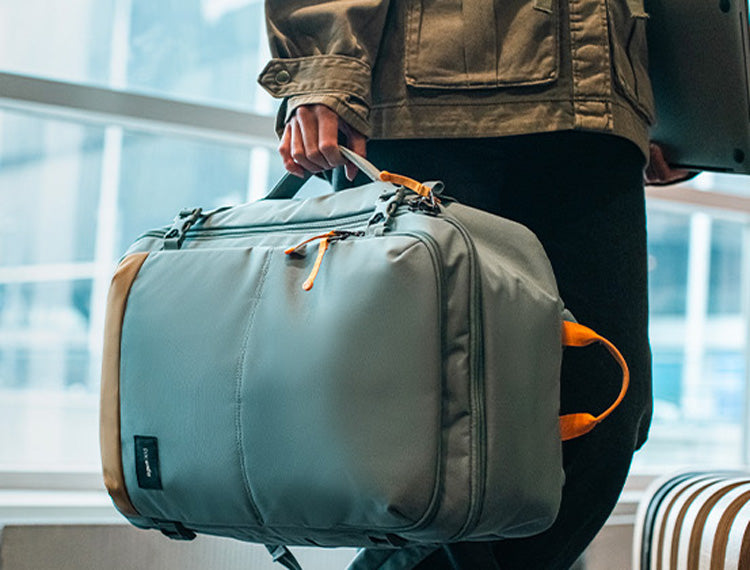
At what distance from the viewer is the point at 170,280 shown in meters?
0.93

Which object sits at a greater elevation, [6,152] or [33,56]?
[33,56]

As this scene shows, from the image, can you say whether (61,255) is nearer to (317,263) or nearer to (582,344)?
(317,263)

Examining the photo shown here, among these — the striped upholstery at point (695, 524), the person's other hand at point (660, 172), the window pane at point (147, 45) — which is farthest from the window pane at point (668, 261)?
the person's other hand at point (660, 172)

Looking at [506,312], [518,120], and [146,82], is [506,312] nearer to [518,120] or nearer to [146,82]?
[518,120]

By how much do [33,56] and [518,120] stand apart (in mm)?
982

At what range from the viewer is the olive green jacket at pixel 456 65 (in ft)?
2.98

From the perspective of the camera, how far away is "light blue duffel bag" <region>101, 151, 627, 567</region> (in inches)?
29.1

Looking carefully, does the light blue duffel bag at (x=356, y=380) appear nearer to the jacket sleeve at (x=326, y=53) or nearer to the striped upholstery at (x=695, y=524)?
the jacket sleeve at (x=326, y=53)

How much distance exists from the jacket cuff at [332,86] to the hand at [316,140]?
0.4 inches

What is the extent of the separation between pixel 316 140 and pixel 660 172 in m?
0.49

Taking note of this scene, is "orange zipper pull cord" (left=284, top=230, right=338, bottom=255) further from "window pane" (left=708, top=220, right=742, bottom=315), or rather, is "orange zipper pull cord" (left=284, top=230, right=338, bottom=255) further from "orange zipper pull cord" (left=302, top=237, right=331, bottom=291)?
"window pane" (left=708, top=220, right=742, bottom=315)

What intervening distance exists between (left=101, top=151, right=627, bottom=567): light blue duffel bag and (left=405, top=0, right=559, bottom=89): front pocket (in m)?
0.15

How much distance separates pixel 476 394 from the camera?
76cm

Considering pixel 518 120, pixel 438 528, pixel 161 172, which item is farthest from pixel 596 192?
pixel 161 172
